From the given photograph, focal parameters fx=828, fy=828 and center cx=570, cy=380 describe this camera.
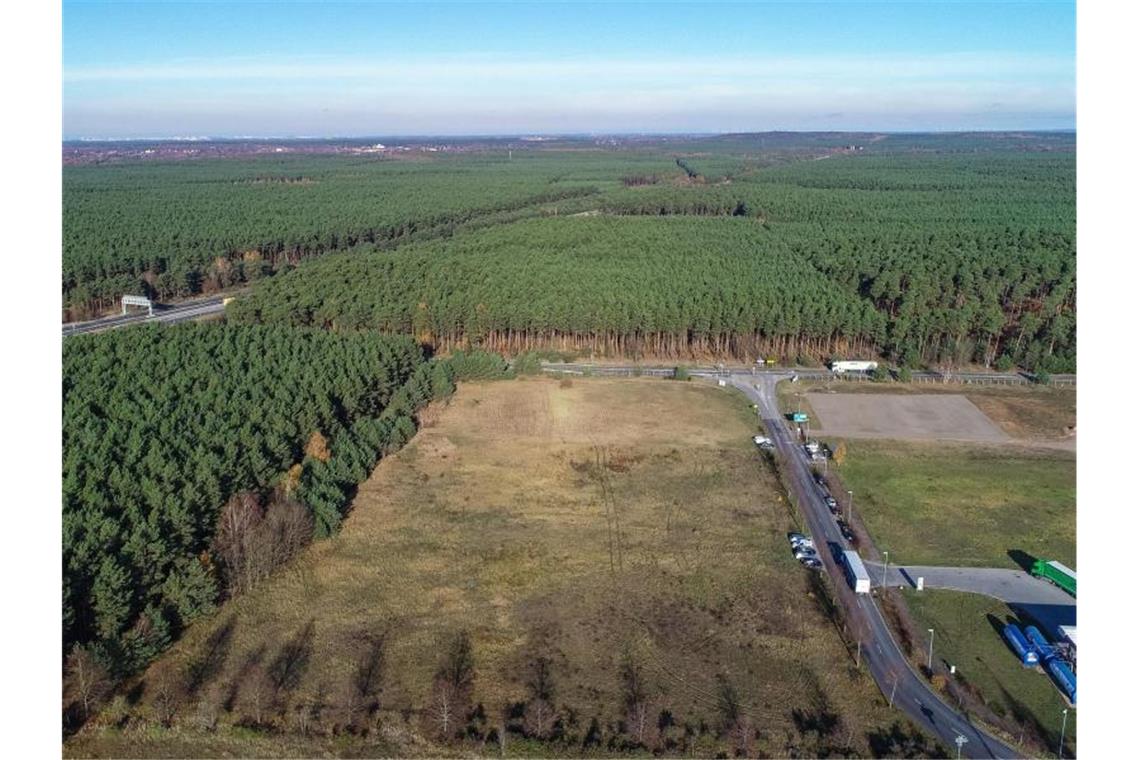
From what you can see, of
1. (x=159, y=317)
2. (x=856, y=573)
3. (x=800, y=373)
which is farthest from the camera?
(x=159, y=317)

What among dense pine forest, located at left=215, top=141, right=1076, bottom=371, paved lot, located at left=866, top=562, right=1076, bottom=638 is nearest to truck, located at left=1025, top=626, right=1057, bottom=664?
paved lot, located at left=866, top=562, right=1076, bottom=638

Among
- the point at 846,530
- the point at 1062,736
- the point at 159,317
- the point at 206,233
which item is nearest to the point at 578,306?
the point at 846,530

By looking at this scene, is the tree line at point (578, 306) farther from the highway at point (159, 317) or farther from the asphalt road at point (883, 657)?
the asphalt road at point (883, 657)

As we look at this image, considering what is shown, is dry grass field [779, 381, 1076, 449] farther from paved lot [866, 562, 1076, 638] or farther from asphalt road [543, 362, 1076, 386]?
paved lot [866, 562, 1076, 638]

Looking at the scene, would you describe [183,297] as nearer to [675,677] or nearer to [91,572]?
[91,572]

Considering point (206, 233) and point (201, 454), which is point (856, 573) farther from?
point (206, 233)

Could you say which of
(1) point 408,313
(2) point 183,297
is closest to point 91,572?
(1) point 408,313
